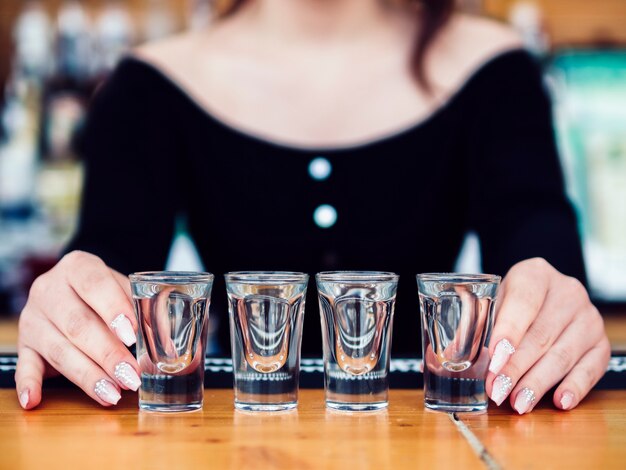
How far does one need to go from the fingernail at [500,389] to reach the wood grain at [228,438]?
0.17ft

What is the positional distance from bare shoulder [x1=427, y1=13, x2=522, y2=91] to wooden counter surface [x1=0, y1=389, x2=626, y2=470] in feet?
2.82

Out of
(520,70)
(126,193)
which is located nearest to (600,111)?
(520,70)

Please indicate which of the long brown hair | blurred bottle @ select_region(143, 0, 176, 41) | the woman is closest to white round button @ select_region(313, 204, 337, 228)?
the woman

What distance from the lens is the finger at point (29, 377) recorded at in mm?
792

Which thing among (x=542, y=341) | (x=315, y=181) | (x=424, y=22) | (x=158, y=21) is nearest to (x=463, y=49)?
(x=424, y=22)

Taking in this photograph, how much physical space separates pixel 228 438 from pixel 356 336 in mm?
158

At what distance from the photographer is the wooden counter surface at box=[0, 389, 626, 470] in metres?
0.60

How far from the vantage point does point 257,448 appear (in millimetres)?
630

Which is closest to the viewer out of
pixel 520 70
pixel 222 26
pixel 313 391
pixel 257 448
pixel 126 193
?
pixel 257 448

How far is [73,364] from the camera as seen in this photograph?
2.66ft

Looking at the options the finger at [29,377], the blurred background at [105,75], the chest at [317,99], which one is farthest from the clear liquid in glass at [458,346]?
the blurred background at [105,75]

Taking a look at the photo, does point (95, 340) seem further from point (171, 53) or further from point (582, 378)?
point (171, 53)

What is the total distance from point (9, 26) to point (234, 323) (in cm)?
255

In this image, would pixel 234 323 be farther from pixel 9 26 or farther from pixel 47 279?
Result: pixel 9 26
